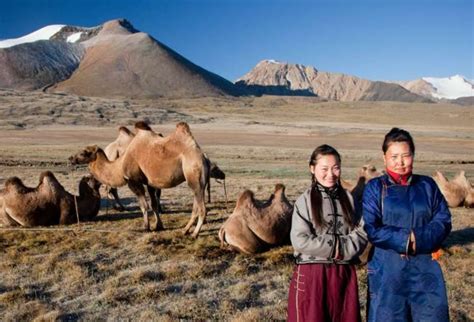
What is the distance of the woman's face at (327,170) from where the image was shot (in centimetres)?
404

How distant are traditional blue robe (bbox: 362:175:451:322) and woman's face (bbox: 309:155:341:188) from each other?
12.0 inches

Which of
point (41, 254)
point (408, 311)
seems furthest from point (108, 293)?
point (408, 311)

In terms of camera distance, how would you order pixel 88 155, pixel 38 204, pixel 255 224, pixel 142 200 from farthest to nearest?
pixel 88 155 → pixel 38 204 → pixel 142 200 → pixel 255 224

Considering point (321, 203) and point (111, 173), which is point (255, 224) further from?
point (321, 203)

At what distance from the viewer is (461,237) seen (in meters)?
9.54

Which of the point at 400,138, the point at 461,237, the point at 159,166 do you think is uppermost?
the point at 400,138

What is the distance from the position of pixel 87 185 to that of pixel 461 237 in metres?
7.85

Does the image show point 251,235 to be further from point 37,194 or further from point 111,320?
point 37,194

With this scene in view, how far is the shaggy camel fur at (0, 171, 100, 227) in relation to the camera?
998 cm

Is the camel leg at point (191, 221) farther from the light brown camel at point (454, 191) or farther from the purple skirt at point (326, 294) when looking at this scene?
the light brown camel at point (454, 191)

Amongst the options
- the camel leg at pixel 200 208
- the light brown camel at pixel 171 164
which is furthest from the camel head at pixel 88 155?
the camel leg at pixel 200 208

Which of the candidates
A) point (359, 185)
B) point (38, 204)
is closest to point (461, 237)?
point (359, 185)

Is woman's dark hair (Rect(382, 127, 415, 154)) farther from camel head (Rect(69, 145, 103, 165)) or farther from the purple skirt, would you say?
camel head (Rect(69, 145, 103, 165))

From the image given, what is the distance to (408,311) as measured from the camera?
3959 millimetres
